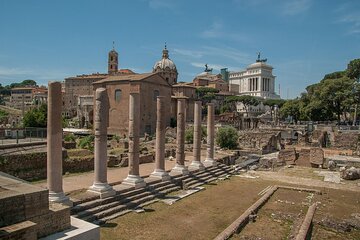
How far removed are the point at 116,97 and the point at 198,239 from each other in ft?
136

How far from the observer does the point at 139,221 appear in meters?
10.3

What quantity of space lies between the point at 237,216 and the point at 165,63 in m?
61.3

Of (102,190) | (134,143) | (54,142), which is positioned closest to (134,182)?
(134,143)

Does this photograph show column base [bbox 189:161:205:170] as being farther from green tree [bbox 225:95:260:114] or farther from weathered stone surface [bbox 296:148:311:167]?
green tree [bbox 225:95:260:114]

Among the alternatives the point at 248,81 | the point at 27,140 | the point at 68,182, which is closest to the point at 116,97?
the point at 27,140

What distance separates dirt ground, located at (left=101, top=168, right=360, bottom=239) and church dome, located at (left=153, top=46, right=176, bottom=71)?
56132mm

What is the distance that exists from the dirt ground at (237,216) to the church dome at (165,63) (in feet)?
184

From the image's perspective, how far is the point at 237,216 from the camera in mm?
11305

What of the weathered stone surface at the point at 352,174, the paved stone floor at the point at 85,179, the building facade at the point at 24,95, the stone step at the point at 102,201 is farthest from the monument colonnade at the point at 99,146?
the building facade at the point at 24,95

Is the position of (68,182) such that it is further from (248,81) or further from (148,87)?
(248,81)

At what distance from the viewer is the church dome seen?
69812 mm

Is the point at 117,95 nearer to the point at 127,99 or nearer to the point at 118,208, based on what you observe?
the point at 127,99

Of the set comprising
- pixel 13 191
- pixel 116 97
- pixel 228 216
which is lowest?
pixel 228 216

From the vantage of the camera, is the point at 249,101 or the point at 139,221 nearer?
the point at 139,221
